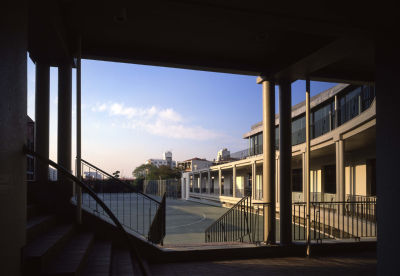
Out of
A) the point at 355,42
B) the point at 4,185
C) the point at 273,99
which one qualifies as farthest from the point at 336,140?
the point at 4,185

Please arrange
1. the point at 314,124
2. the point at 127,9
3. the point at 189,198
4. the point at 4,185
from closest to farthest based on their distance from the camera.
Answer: the point at 4,185
the point at 127,9
the point at 314,124
the point at 189,198

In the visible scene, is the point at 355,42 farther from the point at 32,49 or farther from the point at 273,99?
the point at 32,49

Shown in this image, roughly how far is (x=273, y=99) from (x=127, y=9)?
3408 mm

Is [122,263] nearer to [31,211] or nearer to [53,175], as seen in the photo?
[31,211]

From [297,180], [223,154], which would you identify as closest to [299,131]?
[297,180]

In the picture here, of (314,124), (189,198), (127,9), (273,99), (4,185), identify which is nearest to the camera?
(4,185)

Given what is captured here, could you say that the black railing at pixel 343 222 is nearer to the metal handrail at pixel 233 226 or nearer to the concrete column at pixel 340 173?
the metal handrail at pixel 233 226

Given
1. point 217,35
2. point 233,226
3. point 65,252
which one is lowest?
point 233,226

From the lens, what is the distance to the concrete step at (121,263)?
12.6 feet

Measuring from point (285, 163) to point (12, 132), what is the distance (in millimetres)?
4874

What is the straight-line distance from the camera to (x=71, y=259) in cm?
316

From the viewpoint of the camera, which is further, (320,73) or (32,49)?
(320,73)

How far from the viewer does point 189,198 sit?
38.2 meters

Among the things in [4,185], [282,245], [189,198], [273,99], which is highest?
[273,99]
